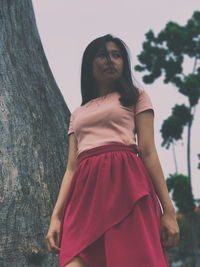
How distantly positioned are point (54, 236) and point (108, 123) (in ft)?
1.99

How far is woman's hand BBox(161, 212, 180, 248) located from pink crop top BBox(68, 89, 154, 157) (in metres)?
0.39

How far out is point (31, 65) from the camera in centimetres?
427

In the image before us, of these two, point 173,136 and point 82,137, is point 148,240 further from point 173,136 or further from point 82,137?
point 173,136

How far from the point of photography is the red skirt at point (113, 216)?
2.12 meters

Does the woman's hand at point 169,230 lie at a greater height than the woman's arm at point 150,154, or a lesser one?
lesser

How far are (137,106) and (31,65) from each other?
204cm

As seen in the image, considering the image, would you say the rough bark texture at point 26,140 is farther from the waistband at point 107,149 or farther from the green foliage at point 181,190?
the green foliage at point 181,190

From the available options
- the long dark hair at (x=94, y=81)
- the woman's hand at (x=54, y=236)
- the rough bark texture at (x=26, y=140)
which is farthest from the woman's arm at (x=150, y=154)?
the rough bark texture at (x=26, y=140)

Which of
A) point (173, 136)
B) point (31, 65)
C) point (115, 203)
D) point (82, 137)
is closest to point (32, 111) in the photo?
point (31, 65)

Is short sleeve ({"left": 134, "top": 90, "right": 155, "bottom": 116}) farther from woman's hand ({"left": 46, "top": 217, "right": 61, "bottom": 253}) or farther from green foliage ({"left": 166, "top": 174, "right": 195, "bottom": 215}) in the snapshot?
green foliage ({"left": 166, "top": 174, "right": 195, "bottom": 215})

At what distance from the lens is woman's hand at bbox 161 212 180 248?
2.23 m

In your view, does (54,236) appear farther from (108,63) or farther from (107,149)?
(108,63)

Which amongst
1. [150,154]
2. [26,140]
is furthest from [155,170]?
[26,140]

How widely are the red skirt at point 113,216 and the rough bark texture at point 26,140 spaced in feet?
3.77
